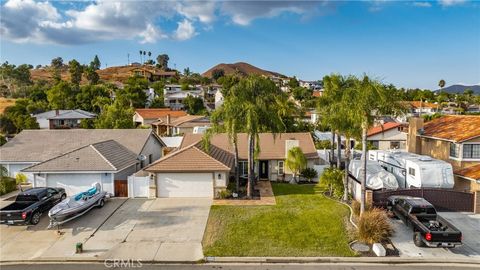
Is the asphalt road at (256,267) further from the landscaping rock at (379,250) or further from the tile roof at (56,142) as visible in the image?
the tile roof at (56,142)

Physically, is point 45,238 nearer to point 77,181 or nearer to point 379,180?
point 77,181

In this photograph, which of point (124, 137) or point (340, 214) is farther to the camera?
point (124, 137)

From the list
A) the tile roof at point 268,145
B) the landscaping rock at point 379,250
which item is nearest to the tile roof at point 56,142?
the tile roof at point 268,145

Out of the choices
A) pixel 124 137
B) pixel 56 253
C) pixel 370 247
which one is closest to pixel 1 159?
pixel 124 137

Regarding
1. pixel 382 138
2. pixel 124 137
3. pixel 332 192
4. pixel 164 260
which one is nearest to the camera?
pixel 164 260

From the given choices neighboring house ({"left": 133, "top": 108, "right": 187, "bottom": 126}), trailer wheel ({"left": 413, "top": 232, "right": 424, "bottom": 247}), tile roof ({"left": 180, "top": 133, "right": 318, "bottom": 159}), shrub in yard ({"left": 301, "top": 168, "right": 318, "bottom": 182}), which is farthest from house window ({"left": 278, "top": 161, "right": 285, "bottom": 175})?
neighboring house ({"left": 133, "top": 108, "right": 187, "bottom": 126})

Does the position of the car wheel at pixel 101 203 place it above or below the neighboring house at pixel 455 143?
below

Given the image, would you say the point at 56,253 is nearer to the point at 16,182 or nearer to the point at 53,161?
the point at 53,161
